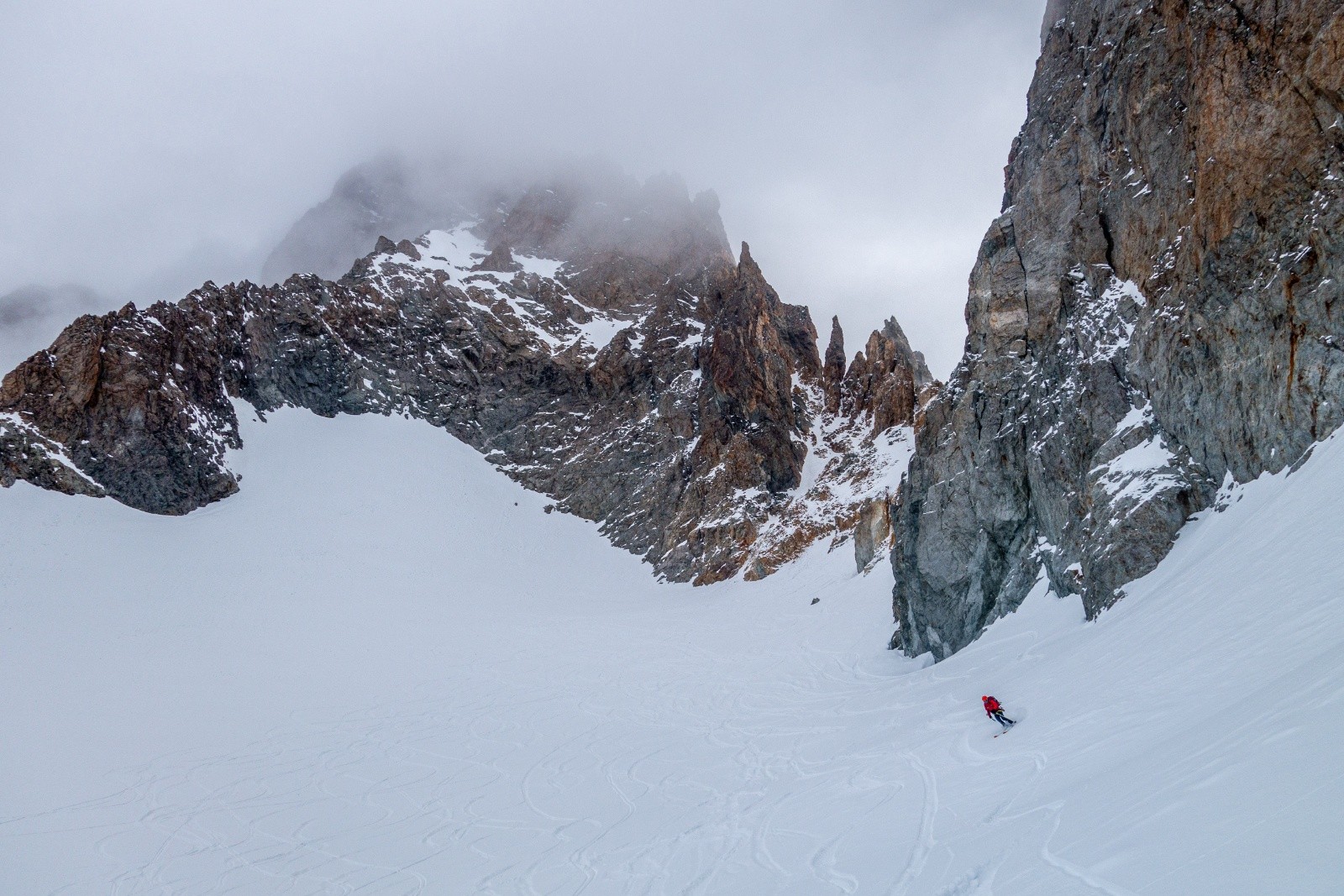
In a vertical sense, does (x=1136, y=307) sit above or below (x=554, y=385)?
below

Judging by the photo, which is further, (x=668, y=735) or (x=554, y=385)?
(x=554, y=385)

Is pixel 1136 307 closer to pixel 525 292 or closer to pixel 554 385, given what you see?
pixel 554 385

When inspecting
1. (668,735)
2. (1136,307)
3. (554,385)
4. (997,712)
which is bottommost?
(997,712)

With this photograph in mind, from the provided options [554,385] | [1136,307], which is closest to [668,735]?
[1136,307]

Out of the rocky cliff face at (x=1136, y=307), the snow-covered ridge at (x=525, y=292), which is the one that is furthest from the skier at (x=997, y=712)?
the snow-covered ridge at (x=525, y=292)

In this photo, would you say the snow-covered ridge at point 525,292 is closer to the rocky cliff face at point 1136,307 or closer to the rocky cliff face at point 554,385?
the rocky cliff face at point 554,385

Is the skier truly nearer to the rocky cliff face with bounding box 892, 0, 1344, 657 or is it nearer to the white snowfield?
the white snowfield

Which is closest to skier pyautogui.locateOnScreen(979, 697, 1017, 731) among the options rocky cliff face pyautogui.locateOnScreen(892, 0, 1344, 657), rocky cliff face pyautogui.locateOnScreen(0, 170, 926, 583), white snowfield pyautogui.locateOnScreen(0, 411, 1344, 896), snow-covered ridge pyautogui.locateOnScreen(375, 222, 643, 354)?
white snowfield pyautogui.locateOnScreen(0, 411, 1344, 896)
